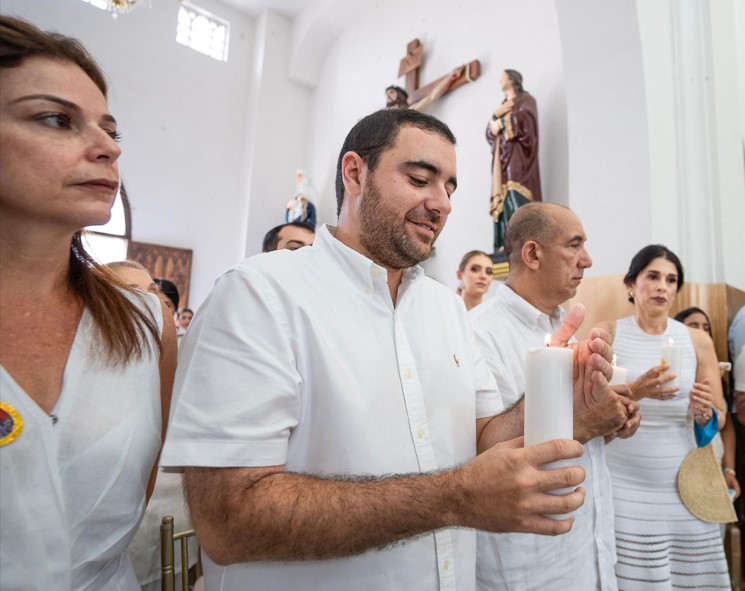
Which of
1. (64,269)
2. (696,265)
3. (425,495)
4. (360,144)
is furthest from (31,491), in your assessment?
(696,265)

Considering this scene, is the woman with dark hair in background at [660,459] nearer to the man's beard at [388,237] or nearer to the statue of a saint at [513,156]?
the man's beard at [388,237]

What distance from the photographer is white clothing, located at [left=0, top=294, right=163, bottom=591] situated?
31.6 inches

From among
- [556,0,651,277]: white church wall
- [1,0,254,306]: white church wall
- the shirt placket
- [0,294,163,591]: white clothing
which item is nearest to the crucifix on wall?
[556,0,651,277]: white church wall

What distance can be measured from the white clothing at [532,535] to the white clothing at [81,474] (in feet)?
3.18

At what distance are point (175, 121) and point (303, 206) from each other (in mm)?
2660

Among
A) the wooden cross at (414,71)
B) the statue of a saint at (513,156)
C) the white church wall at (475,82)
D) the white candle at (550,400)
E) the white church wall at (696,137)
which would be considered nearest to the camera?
the white candle at (550,400)

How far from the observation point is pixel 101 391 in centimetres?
93

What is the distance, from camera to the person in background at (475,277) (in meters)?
4.02

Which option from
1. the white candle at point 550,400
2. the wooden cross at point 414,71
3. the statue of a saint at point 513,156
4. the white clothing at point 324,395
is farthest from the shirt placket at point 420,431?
the wooden cross at point 414,71

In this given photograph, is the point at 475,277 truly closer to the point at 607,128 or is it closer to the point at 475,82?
the point at 607,128

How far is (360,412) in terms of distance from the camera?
3.28 ft

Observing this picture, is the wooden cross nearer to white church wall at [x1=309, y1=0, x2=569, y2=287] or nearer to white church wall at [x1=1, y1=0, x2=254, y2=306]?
white church wall at [x1=309, y1=0, x2=569, y2=287]

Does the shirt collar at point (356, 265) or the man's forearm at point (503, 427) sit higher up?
the shirt collar at point (356, 265)

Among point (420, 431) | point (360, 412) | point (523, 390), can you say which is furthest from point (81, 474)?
point (523, 390)
